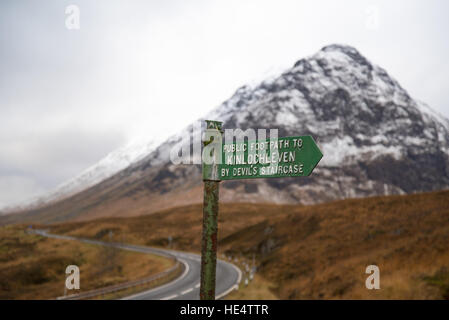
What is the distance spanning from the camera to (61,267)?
42062 mm

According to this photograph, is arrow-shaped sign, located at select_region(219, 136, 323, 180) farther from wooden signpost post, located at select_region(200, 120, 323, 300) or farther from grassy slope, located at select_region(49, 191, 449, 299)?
grassy slope, located at select_region(49, 191, 449, 299)

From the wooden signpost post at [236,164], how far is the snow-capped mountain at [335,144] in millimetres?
112537

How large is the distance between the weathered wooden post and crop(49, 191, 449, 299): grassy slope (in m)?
12.6

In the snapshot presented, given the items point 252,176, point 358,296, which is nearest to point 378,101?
point 358,296

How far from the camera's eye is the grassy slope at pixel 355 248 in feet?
51.7

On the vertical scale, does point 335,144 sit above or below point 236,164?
above

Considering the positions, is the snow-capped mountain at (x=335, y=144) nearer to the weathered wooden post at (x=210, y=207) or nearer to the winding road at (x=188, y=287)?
the winding road at (x=188, y=287)

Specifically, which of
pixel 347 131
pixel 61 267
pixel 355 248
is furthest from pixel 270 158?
pixel 347 131

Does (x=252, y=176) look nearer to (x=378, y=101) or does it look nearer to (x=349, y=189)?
(x=349, y=189)

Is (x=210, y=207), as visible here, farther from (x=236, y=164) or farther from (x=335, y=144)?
(x=335, y=144)

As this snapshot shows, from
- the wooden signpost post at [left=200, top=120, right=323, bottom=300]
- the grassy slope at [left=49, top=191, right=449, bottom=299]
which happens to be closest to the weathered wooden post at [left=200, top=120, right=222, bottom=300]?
the wooden signpost post at [left=200, top=120, right=323, bottom=300]

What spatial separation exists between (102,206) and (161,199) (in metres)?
33.5

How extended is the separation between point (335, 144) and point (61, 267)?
117m

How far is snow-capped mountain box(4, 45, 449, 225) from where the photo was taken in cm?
12506
